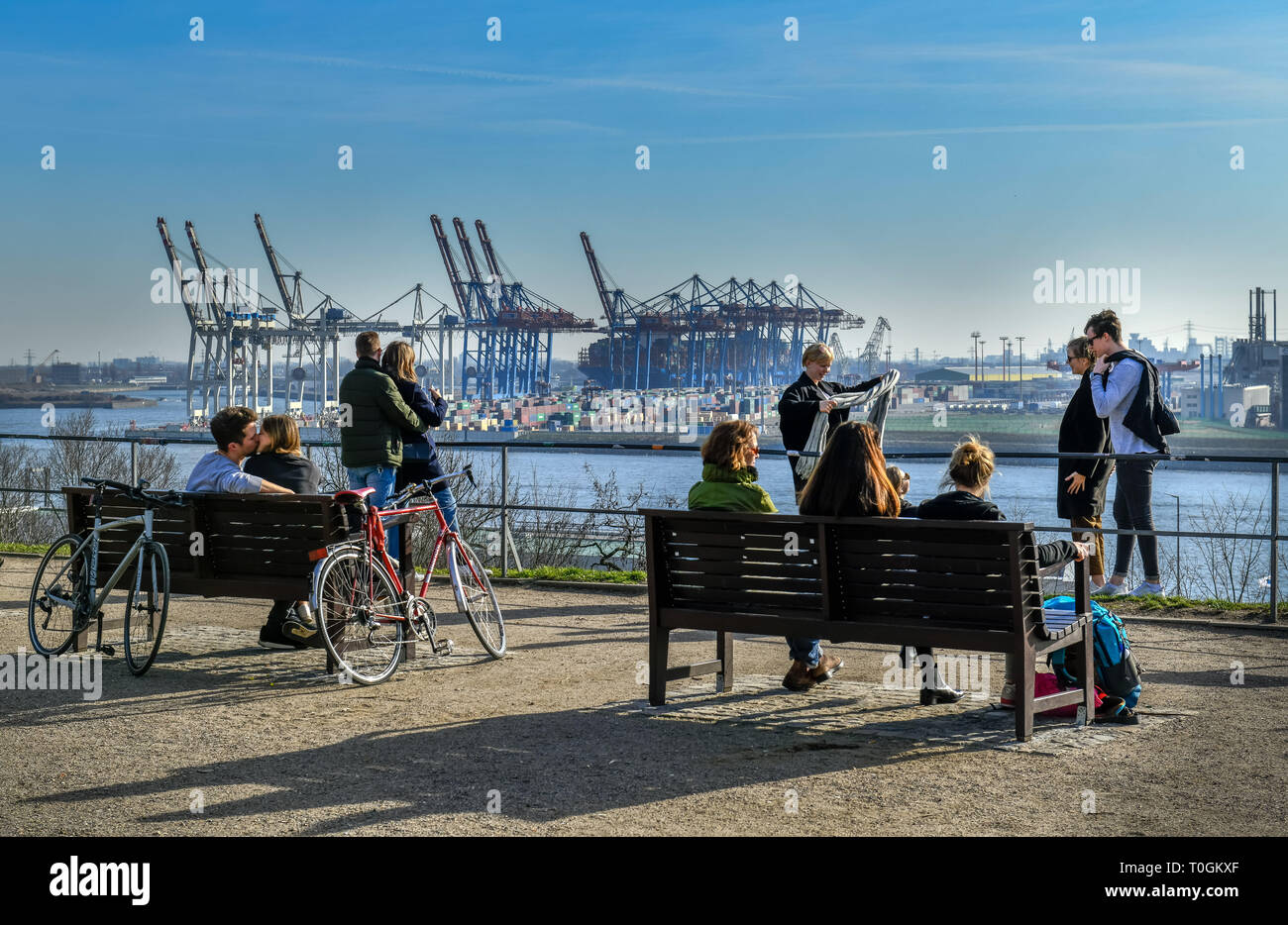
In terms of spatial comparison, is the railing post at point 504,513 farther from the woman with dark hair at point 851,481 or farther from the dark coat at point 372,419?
the woman with dark hair at point 851,481

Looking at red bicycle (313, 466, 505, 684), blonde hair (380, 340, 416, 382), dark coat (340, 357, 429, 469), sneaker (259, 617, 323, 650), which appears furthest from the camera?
blonde hair (380, 340, 416, 382)

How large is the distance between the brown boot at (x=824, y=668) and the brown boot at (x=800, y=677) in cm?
2

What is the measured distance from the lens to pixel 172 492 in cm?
665

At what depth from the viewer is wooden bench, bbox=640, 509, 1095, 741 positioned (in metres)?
4.93

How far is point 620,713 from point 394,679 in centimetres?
123

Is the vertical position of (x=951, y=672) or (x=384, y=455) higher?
(x=384, y=455)

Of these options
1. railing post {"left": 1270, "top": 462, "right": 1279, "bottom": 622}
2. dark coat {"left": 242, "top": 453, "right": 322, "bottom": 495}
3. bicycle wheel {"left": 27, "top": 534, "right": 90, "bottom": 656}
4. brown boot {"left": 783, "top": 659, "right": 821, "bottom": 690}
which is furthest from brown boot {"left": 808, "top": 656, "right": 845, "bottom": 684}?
bicycle wheel {"left": 27, "top": 534, "right": 90, "bottom": 656}

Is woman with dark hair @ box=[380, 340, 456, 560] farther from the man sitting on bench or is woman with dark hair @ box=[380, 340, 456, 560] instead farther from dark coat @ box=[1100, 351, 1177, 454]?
dark coat @ box=[1100, 351, 1177, 454]

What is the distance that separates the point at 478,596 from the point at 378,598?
58 centimetres

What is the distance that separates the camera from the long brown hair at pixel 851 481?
517 centimetres

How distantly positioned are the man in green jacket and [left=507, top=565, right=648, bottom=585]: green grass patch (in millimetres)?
1968
